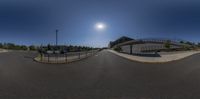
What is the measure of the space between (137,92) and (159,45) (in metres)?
93.4

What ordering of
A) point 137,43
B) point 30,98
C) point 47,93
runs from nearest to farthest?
1. point 30,98
2. point 47,93
3. point 137,43

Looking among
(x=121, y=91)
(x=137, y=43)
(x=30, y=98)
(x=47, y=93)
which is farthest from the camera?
(x=137, y=43)

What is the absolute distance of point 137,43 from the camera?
87.9m

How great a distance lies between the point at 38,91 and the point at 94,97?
217cm

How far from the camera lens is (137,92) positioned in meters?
5.76

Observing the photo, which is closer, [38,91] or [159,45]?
[38,91]

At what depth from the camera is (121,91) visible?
5926mm

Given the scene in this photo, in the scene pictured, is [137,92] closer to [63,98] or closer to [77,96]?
[77,96]

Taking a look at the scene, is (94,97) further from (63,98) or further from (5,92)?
(5,92)

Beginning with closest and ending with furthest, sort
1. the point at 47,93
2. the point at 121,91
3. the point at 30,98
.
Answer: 1. the point at 30,98
2. the point at 47,93
3. the point at 121,91

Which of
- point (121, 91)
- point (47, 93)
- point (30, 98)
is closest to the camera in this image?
point (30, 98)

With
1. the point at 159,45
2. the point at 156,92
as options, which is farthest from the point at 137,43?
the point at 156,92

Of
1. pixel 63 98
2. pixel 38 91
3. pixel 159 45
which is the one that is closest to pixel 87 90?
pixel 63 98

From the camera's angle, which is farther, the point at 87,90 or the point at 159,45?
the point at 159,45
